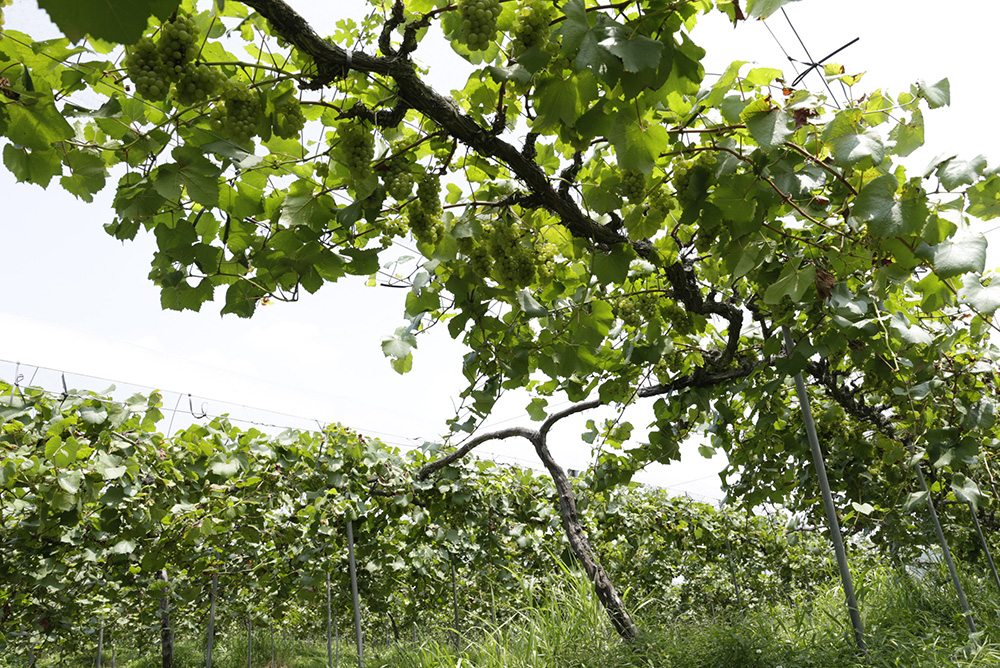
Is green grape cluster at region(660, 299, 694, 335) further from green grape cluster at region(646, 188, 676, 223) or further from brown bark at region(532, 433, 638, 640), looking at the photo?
brown bark at region(532, 433, 638, 640)

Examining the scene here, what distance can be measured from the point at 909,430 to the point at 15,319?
1171 centimetres

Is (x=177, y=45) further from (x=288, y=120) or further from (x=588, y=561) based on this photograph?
(x=588, y=561)

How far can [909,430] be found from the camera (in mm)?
3023

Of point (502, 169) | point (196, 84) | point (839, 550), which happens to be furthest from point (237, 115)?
point (839, 550)

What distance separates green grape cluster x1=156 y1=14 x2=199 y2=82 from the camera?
0.96 m

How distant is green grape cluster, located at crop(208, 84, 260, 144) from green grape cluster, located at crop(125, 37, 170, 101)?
14cm

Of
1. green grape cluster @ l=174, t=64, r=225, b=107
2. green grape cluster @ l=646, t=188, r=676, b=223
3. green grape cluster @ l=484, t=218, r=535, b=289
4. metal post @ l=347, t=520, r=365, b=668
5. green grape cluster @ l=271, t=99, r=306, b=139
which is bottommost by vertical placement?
metal post @ l=347, t=520, r=365, b=668

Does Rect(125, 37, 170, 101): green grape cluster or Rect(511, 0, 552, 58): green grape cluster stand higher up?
Rect(511, 0, 552, 58): green grape cluster

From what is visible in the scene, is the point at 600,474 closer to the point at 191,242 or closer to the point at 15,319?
the point at 191,242

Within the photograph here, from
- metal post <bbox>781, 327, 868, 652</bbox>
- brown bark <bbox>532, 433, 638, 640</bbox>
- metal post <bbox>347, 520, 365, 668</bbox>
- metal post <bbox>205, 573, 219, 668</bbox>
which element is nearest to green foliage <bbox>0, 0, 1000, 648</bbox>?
metal post <bbox>781, 327, 868, 652</bbox>

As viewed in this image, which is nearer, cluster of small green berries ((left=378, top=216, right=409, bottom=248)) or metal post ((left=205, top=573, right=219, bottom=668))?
Result: cluster of small green berries ((left=378, top=216, right=409, bottom=248))

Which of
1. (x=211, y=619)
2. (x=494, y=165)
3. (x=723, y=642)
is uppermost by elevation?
(x=494, y=165)

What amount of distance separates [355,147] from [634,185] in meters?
0.68

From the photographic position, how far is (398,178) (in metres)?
1.35
